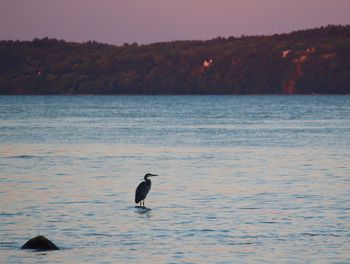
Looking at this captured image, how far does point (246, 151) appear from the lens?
161 feet

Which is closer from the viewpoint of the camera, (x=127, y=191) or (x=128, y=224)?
(x=128, y=224)

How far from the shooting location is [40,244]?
20.3 m

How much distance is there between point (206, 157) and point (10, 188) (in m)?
15.5

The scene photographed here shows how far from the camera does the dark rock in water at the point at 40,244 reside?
20.3 meters

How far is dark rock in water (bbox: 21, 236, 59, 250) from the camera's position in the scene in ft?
66.7

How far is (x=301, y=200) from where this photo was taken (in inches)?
1110

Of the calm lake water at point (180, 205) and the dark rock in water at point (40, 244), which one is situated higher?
the dark rock in water at point (40, 244)

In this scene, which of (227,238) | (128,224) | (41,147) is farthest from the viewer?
(41,147)

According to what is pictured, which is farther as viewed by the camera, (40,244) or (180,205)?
(180,205)

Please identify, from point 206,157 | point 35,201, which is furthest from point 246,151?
point 35,201

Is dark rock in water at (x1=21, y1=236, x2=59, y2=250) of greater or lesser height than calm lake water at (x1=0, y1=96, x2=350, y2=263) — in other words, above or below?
above

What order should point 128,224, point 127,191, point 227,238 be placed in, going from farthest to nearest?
point 127,191, point 128,224, point 227,238

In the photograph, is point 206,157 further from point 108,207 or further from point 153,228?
point 153,228

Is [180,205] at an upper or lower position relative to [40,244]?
lower
